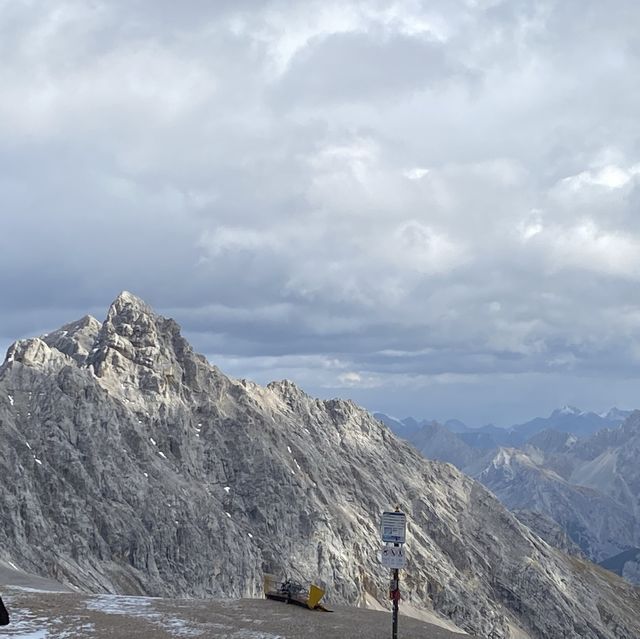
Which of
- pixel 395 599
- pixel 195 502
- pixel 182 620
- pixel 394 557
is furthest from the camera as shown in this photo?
pixel 195 502

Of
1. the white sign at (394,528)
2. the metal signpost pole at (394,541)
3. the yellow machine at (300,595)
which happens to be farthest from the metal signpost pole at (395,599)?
the yellow machine at (300,595)

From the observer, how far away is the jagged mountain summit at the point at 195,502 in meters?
128

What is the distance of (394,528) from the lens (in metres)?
30.1

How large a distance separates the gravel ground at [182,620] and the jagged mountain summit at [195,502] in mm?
77025

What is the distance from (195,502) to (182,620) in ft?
382

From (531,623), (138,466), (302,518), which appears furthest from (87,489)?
(531,623)

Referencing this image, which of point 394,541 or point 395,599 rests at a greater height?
point 394,541

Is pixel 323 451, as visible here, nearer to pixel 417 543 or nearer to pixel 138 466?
pixel 417 543

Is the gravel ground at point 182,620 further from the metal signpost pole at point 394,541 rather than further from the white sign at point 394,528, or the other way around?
the white sign at point 394,528

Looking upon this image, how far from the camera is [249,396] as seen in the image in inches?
7495

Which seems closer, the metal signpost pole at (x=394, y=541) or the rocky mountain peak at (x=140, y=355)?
the metal signpost pole at (x=394, y=541)

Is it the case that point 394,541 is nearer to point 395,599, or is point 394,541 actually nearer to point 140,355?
point 395,599

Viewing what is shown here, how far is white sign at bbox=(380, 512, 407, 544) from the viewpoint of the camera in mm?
30016

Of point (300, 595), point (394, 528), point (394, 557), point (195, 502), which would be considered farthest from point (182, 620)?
point (195, 502)
